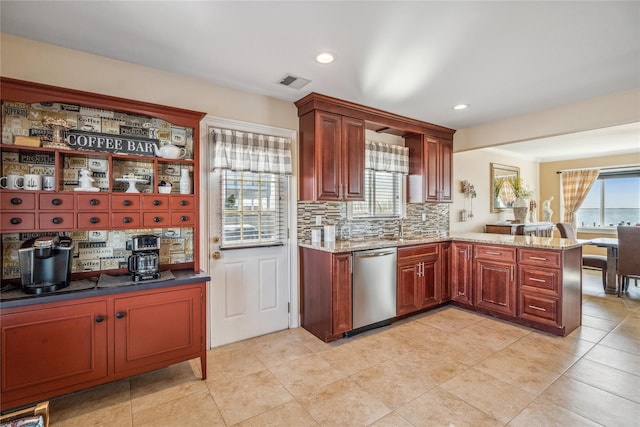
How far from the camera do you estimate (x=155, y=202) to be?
2.37 m

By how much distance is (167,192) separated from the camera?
2459 mm

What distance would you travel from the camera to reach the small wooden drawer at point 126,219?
7.29 feet

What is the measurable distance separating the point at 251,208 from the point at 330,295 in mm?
1180

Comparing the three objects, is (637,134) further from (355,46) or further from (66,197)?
(66,197)

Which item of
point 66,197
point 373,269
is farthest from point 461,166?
point 66,197

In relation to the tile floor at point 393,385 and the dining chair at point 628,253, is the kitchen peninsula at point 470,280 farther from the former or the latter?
the dining chair at point 628,253

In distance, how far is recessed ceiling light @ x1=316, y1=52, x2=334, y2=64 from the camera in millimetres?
2373

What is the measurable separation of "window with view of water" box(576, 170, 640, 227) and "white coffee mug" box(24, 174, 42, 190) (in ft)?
29.9

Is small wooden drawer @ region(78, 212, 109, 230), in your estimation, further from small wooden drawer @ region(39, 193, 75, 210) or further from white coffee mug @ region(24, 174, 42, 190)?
white coffee mug @ region(24, 174, 42, 190)

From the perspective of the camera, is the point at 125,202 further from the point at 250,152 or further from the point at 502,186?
the point at 502,186

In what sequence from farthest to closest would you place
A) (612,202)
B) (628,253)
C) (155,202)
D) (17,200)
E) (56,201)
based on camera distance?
(612,202), (628,253), (155,202), (56,201), (17,200)

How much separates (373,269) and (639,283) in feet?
17.0

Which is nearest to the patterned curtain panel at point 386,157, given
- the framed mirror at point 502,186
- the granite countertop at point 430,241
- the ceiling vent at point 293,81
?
the granite countertop at point 430,241

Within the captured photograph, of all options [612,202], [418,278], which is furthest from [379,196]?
[612,202]
